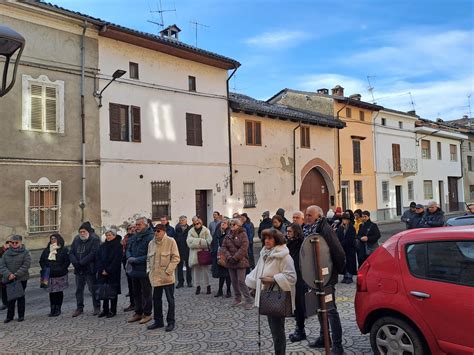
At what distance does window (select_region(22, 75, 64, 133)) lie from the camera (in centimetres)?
1380

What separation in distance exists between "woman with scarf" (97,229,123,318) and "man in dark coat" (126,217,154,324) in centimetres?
35

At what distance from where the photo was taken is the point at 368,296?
4.76 m

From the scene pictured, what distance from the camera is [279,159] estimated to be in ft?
75.3

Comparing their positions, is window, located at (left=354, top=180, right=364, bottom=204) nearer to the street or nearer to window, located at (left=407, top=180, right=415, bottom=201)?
window, located at (left=407, top=180, right=415, bottom=201)

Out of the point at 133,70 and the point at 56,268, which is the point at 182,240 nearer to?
the point at 56,268

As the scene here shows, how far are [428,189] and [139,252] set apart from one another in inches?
1339

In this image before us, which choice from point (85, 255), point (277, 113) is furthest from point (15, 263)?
point (277, 113)

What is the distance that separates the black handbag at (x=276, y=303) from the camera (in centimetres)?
450

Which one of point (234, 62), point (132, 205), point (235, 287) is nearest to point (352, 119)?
point (234, 62)

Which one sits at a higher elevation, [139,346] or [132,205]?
[132,205]

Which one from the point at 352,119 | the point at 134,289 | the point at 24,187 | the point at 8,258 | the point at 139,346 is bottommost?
the point at 139,346

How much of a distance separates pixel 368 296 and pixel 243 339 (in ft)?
6.89

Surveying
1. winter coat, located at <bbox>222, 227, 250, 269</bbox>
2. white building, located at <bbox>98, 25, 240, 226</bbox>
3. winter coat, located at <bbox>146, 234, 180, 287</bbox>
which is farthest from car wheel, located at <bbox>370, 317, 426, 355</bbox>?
white building, located at <bbox>98, 25, 240, 226</bbox>

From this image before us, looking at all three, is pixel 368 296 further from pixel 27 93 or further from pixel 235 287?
pixel 27 93
